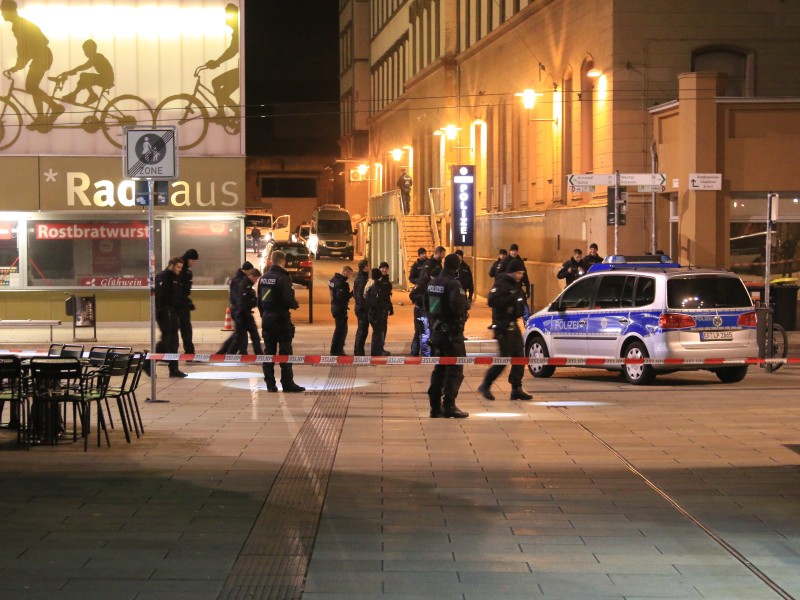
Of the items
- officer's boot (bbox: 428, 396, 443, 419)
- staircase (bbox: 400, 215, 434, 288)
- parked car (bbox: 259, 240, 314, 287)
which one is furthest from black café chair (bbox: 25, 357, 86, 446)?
staircase (bbox: 400, 215, 434, 288)

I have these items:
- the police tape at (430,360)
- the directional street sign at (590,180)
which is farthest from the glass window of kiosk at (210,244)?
the police tape at (430,360)

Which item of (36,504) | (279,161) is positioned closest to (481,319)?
(36,504)

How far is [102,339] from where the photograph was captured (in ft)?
81.5

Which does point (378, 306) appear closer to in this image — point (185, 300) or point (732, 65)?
point (185, 300)

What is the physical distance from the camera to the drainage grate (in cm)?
681

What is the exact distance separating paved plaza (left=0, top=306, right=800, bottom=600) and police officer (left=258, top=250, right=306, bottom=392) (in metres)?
1.08

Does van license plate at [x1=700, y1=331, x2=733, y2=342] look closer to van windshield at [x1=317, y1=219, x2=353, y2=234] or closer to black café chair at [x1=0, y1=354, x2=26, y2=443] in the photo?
black café chair at [x1=0, y1=354, x2=26, y2=443]

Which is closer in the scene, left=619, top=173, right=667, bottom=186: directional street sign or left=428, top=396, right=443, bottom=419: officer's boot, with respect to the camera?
left=428, top=396, right=443, bottom=419: officer's boot

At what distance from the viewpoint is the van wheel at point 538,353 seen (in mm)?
18359

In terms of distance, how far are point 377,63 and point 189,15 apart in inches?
1908

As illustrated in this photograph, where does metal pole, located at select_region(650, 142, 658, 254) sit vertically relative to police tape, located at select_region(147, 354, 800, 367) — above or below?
above

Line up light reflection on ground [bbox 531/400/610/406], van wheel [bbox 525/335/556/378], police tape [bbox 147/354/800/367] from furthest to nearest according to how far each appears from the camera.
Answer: van wheel [bbox 525/335/556/378] < police tape [bbox 147/354/800/367] < light reflection on ground [bbox 531/400/610/406]

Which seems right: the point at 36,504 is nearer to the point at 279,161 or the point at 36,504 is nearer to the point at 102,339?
the point at 102,339

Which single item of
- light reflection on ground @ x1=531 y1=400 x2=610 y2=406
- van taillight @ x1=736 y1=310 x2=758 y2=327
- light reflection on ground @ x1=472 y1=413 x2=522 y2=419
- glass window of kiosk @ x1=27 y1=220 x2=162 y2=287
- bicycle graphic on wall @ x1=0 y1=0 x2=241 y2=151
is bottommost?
light reflection on ground @ x1=531 y1=400 x2=610 y2=406
